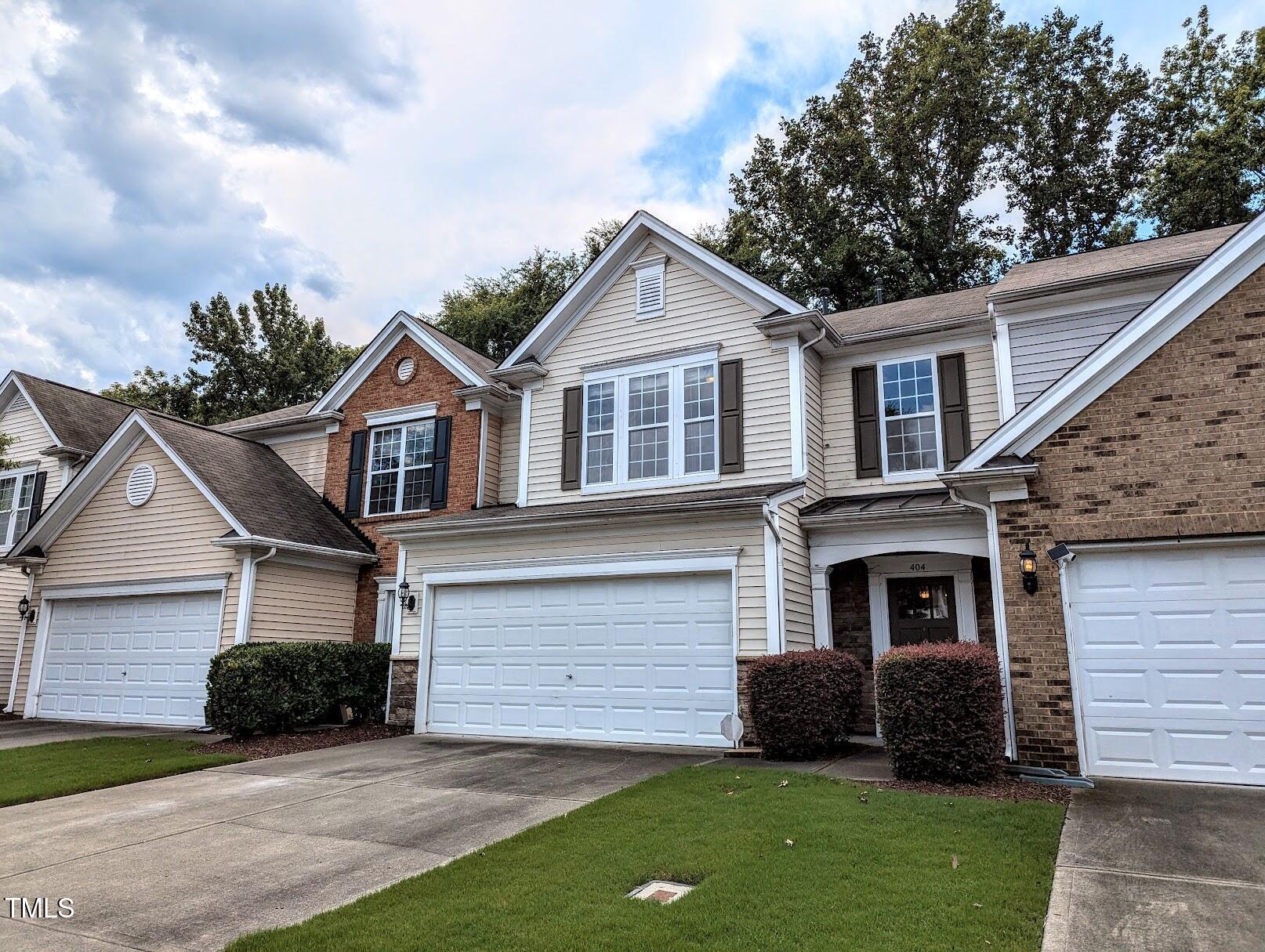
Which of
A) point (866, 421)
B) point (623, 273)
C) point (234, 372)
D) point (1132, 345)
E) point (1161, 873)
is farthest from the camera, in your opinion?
point (234, 372)

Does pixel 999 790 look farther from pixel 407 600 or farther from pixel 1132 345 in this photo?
pixel 407 600

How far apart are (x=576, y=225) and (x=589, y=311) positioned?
1975cm

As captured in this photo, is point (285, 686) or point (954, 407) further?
point (285, 686)

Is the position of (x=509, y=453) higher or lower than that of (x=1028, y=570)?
higher

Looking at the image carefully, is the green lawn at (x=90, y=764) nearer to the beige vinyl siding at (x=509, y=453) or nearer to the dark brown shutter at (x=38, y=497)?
the beige vinyl siding at (x=509, y=453)

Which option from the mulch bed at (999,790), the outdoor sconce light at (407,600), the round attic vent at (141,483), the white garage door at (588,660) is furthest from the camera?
the round attic vent at (141,483)

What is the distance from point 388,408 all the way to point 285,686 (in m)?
6.47

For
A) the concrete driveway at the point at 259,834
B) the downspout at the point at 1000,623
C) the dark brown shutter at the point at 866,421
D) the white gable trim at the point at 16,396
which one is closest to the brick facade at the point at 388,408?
the concrete driveway at the point at 259,834

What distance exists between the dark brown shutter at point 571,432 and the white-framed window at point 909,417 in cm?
509

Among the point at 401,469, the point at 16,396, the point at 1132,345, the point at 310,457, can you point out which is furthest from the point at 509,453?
the point at 16,396

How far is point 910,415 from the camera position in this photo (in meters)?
13.0

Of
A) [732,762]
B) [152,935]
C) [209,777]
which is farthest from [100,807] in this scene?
[732,762]

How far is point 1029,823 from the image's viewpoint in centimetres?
628

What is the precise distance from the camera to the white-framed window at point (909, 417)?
1271cm
